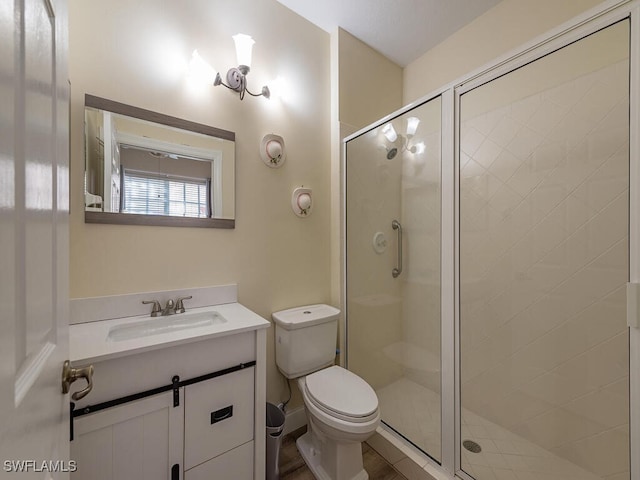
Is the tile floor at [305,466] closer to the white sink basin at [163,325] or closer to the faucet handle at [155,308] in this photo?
the white sink basin at [163,325]

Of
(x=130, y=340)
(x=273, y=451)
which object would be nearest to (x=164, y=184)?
(x=130, y=340)

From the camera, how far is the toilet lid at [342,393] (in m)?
1.28

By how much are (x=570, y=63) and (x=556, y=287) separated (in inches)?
42.8

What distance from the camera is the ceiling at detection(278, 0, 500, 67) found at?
69.8 inches

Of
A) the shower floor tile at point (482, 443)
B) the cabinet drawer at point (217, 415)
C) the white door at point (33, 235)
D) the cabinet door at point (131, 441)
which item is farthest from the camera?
the shower floor tile at point (482, 443)

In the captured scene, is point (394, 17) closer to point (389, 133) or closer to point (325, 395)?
point (389, 133)

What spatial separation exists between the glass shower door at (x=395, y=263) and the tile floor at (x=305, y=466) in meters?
0.20

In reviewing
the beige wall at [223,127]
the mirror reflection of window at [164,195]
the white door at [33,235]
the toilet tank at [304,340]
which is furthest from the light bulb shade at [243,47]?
the toilet tank at [304,340]

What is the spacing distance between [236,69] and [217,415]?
1753 mm

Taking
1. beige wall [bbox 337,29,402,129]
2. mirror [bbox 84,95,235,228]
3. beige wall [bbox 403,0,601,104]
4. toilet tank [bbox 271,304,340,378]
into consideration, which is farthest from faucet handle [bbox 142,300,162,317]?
beige wall [bbox 403,0,601,104]

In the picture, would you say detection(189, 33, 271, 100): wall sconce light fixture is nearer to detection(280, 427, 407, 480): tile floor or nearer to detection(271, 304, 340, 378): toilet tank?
detection(271, 304, 340, 378): toilet tank

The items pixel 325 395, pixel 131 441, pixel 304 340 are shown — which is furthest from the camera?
pixel 304 340

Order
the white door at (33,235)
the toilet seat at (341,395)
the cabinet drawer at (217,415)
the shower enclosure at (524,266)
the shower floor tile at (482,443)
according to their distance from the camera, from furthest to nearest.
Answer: the shower floor tile at (482,443) < the toilet seat at (341,395) < the shower enclosure at (524,266) < the cabinet drawer at (217,415) < the white door at (33,235)

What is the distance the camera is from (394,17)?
1.87m
